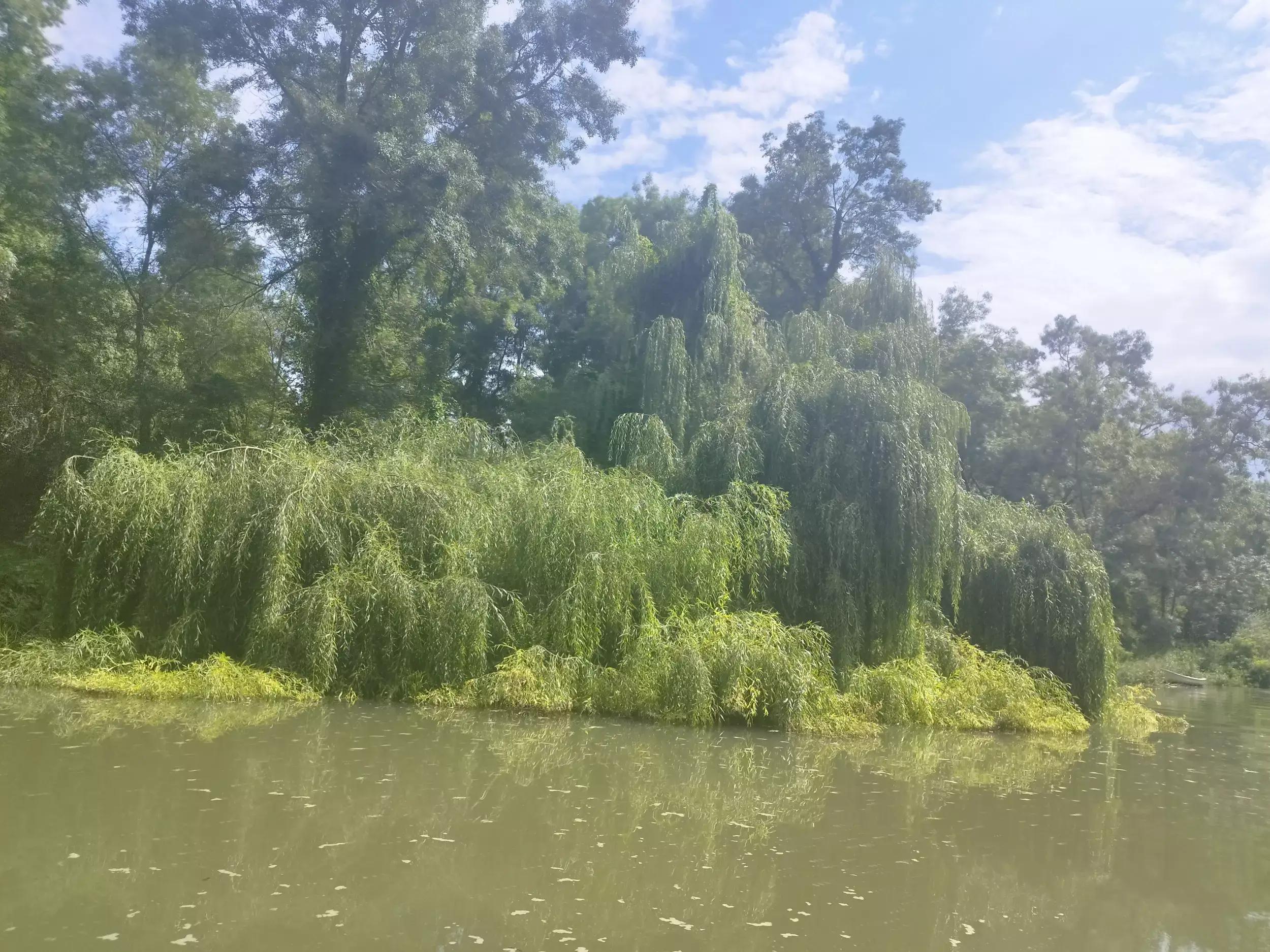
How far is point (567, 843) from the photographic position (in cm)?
533

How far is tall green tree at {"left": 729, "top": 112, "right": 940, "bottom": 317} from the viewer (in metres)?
25.0

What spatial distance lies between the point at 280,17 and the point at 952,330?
67.7 feet

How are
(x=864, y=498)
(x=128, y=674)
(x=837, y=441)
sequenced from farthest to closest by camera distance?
(x=837, y=441)
(x=864, y=498)
(x=128, y=674)

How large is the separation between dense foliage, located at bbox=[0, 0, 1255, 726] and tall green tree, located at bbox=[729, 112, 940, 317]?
105 millimetres

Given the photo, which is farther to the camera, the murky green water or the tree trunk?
the tree trunk

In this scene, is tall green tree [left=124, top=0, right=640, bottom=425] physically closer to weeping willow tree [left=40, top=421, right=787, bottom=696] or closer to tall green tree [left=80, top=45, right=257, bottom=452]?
tall green tree [left=80, top=45, right=257, bottom=452]

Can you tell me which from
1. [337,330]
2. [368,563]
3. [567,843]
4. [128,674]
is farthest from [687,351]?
[567,843]

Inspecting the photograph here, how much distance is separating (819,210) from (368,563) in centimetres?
1879

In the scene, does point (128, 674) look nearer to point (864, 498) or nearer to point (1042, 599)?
point (864, 498)

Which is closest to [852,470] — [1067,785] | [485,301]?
[1067,785]

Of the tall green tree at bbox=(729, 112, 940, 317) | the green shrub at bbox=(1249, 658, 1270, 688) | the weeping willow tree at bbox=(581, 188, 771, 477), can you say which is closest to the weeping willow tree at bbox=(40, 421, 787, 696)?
the weeping willow tree at bbox=(581, 188, 771, 477)

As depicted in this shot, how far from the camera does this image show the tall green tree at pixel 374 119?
16766mm

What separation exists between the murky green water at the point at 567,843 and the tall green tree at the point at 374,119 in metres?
10.8

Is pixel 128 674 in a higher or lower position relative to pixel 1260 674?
lower
